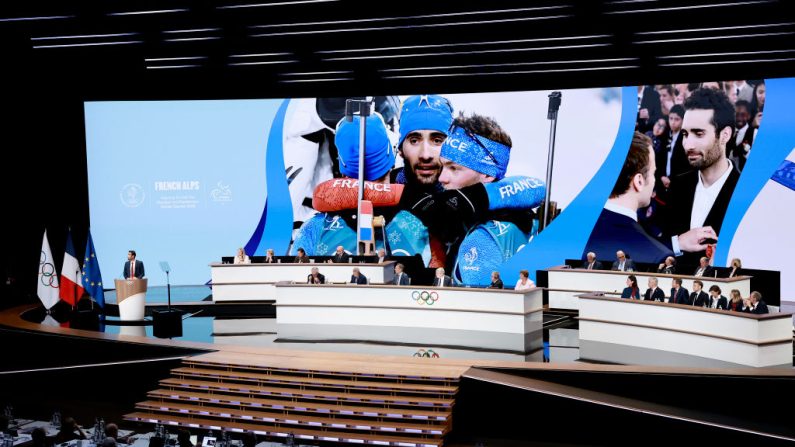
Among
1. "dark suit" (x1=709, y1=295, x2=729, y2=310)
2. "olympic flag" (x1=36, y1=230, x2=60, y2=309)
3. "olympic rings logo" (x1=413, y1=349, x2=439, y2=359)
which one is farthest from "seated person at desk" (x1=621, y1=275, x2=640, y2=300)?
"olympic flag" (x1=36, y1=230, x2=60, y2=309)

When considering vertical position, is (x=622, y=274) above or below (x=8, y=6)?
below

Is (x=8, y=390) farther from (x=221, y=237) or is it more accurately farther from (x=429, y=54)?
(x=429, y=54)

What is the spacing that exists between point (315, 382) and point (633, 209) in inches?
324

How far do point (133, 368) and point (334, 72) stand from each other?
7659 mm

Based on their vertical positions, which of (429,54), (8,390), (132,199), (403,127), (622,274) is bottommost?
(8,390)

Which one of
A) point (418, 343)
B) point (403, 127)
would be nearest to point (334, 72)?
point (403, 127)

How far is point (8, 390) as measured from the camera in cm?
1053

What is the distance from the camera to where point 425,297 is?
11508 millimetres

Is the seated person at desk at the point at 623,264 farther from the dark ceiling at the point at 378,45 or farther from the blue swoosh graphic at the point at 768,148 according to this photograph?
the dark ceiling at the point at 378,45

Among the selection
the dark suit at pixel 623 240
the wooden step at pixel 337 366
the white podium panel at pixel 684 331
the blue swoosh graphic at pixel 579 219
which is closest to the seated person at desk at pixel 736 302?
the white podium panel at pixel 684 331

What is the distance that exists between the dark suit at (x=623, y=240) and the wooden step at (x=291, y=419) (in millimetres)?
7705

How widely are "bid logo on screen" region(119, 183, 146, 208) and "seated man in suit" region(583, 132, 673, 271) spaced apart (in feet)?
30.5

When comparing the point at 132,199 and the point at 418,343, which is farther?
the point at 132,199

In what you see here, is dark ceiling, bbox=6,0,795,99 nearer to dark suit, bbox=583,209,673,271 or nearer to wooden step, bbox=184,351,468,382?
dark suit, bbox=583,209,673,271
